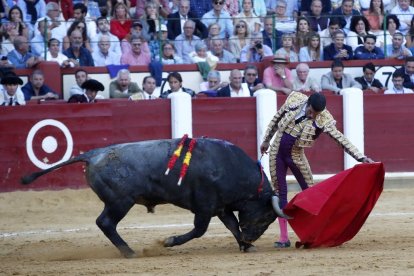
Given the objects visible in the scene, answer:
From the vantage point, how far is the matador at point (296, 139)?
8828mm

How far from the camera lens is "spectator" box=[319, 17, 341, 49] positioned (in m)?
14.2

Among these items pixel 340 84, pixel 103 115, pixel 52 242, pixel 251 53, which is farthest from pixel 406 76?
pixel 52 242

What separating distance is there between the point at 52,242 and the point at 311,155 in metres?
4.26

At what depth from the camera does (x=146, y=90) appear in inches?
522

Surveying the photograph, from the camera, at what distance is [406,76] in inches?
550

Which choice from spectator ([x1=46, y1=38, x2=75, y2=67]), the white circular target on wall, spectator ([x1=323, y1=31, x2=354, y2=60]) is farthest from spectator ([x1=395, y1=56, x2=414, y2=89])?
the white circular target on wall

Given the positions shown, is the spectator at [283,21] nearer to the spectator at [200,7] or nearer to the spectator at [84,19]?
the spectator at [200,7]

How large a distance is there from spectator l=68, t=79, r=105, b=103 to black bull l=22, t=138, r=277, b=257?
13.8ft

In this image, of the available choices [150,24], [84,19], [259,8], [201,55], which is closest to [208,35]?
[201,55]

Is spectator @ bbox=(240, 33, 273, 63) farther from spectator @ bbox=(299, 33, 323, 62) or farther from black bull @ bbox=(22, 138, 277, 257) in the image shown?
black bull @ bbox=(22, 138, 277, 257)

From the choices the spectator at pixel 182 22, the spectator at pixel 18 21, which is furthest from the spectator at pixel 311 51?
the spectator at pixel 18 21

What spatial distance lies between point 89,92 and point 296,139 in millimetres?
4582

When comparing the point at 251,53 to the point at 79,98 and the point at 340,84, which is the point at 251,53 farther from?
the point at 79,98

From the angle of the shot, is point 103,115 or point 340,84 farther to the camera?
point 340,84
